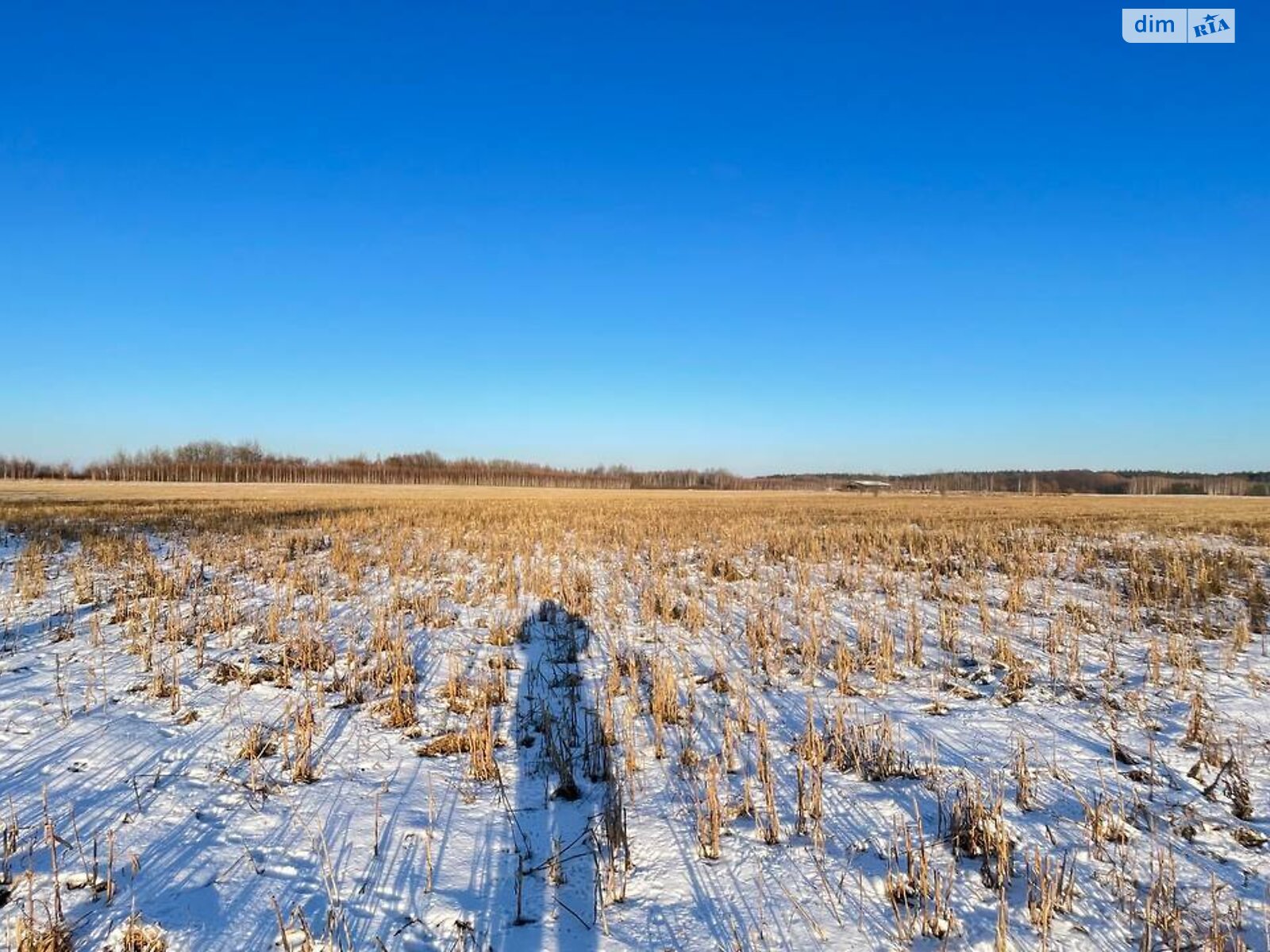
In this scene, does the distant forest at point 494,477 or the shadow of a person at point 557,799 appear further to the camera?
the distant forest at point 494,477

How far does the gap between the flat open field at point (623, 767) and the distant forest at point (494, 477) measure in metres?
116

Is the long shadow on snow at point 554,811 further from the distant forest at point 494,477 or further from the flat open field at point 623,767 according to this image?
the distant forest at point 494,477

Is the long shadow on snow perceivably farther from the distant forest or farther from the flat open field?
Answer: the distant forest

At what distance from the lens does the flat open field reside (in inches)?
123

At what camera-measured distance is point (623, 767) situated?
4797 millimetres

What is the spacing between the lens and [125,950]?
2775 mm

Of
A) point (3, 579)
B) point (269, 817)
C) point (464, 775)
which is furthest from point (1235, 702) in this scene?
point (3, 579)

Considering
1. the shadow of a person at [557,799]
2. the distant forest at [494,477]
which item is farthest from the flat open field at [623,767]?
the distant forest at [494,477]

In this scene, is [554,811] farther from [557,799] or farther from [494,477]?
[494,477]

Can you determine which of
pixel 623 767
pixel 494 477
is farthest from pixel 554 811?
pixel 494 477

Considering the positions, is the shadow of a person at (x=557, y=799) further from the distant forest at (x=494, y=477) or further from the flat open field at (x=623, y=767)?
the distant forest at (x=494, y=477)

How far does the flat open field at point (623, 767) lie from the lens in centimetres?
313

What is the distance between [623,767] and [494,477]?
512ft

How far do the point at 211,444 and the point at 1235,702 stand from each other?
645 ft
